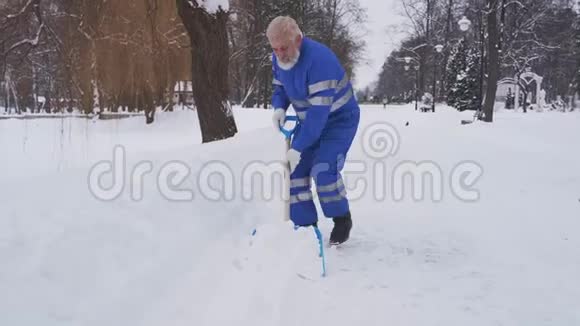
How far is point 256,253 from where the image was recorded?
3297mm

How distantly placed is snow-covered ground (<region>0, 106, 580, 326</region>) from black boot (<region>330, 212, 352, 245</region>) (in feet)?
0.25

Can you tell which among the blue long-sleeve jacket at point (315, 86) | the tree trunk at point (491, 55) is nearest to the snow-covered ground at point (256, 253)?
the blue long-sleeve jacket at point (315, 86)

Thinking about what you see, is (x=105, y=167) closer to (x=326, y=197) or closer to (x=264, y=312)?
(x=326, y=197)

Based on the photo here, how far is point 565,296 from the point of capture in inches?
100

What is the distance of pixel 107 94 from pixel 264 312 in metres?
14.9

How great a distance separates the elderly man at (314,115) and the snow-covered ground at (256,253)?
28cm

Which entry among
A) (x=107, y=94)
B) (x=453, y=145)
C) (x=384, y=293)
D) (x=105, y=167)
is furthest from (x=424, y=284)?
(x=107, y=94)

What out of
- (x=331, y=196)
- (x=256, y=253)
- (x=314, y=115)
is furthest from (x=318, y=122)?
(x=256, y=253)

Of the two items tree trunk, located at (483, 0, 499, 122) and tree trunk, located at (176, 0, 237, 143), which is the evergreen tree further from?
tree trunk, located at (176, 0, 237, 143)

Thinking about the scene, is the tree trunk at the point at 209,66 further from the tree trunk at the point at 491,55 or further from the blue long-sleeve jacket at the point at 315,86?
the tree trunk at the point at 491,55

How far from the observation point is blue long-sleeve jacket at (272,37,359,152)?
3154mm

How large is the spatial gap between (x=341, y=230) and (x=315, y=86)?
3.58 ft

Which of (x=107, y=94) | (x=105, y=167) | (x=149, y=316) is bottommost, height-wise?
(x=149, y=316)

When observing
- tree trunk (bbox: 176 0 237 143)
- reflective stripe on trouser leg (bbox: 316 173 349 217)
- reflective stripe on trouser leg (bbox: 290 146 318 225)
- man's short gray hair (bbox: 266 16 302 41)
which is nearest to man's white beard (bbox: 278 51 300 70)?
man's short gray hair (bbox: 266 16 302 41)
